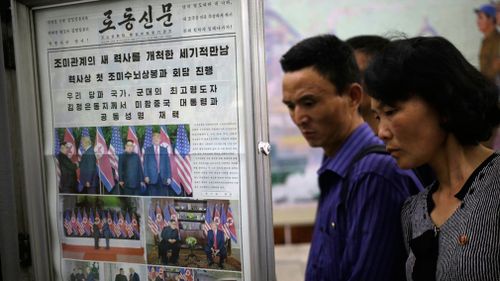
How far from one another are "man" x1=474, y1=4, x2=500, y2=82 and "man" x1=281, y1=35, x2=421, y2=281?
3.14m

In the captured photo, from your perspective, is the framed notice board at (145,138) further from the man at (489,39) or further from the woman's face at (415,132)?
the man at (489,39)

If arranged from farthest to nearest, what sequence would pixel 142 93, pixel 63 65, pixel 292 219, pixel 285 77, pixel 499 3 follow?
1. pixel 292 219
2. pixel 499 3
3. pixel 285 77
4. pixel 63 65
5. pixel 142 93

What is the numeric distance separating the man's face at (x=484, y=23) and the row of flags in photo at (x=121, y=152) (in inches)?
162

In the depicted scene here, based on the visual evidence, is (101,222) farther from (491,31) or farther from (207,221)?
(491,31)

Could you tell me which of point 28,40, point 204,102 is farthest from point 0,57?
point 204,102

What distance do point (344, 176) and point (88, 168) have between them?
100 cm

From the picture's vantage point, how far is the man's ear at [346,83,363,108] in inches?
79.6

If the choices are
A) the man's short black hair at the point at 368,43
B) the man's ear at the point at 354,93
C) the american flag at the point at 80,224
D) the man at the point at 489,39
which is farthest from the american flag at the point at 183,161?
the man at the point at 489,39

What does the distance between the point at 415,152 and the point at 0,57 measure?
149cm

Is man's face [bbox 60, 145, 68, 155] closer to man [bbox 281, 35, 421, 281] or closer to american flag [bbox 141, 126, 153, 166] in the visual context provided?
american flag [bbox 141, 126, 153, 166]

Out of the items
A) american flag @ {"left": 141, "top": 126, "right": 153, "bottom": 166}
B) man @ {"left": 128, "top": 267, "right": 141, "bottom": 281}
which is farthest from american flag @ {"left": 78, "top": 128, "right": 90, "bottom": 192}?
man @ {"left": 128, "top": 267, "right": 141, "bottom": 281}

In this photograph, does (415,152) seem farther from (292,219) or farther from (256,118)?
(292,219)

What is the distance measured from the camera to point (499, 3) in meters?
4.47

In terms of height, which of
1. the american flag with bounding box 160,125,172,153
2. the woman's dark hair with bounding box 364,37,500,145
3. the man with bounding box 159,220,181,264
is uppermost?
the woman's dark hair with bounding box 364,37,500,145
